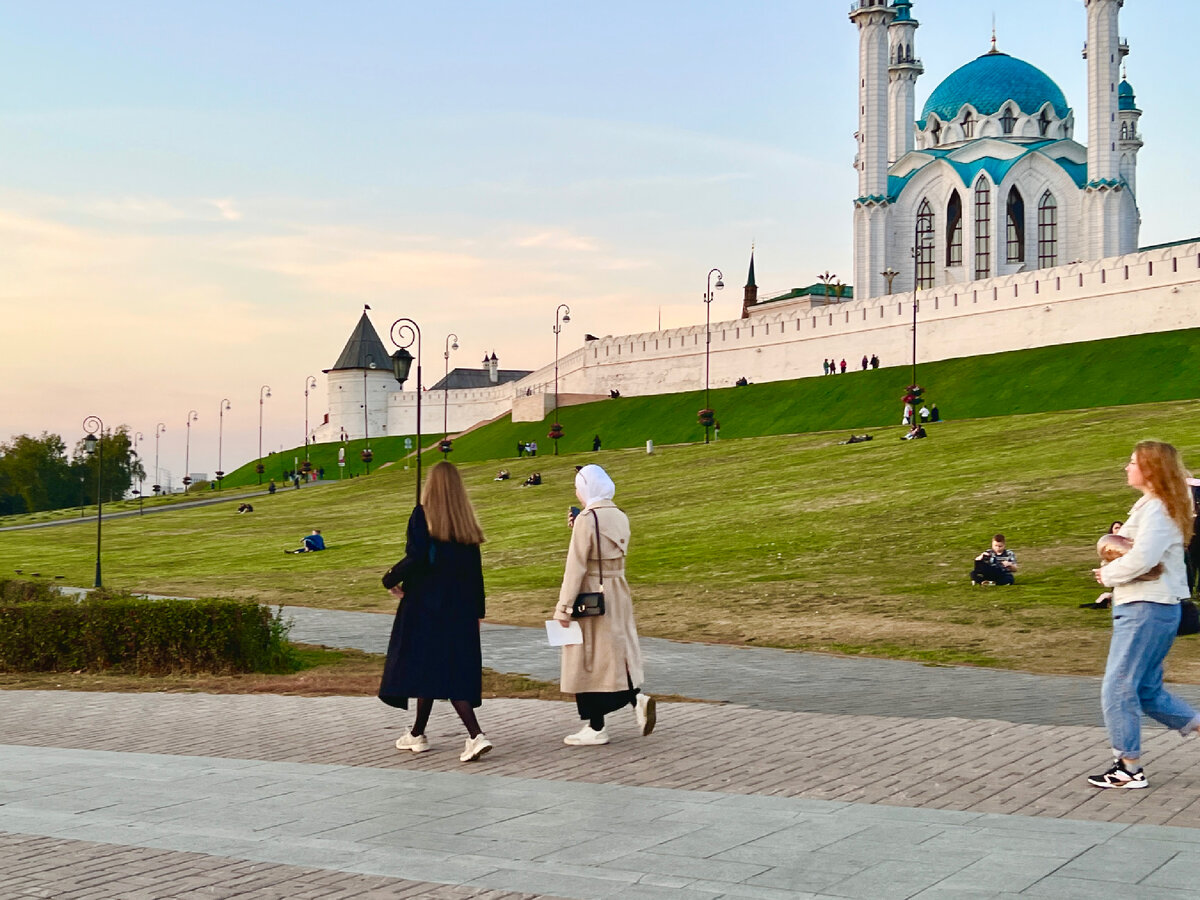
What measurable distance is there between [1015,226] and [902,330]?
67.8 feet

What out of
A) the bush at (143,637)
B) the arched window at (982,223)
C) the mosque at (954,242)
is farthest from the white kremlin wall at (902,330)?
the bush at (143,637)

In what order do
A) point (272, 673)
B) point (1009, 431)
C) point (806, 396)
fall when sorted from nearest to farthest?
point (272, 673), point (1009, 431), point (806, 396)

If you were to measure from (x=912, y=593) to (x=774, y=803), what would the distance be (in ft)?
46.2

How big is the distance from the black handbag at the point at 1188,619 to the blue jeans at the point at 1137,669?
0.48 feet

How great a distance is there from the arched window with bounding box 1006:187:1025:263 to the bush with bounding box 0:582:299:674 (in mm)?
83832

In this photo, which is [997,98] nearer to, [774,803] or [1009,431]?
[1009,431]

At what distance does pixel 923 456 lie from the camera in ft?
138

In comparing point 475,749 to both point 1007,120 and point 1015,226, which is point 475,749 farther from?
point 1007,120

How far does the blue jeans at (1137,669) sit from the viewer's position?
787 cm

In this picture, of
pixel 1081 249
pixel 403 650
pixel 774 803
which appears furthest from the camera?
pixel 1081 249

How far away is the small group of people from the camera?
9531 mm

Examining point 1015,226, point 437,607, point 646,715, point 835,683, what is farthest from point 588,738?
point 1015,226

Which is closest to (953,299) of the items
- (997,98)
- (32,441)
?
(997,98)

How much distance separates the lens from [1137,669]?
7.91m
